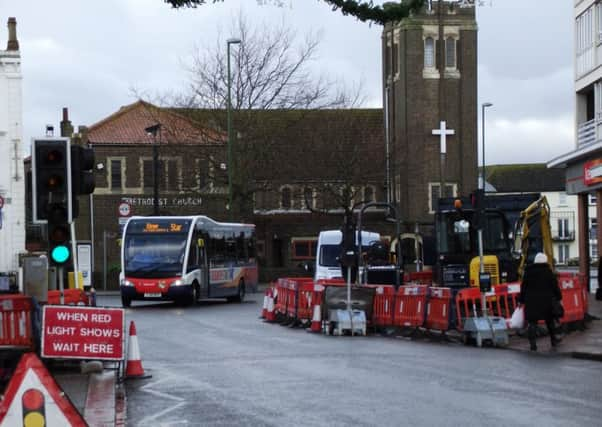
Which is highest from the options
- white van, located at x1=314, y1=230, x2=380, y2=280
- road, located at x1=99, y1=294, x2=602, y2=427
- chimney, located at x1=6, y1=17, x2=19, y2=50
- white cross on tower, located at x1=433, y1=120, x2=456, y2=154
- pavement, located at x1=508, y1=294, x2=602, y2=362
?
chimney, located at x1=6, y1=17, x2=19, y2=50

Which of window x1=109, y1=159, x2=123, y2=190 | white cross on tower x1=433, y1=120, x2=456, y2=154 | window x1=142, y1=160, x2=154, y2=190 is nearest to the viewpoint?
window x1=142, y1=160, x2=154, y2=190

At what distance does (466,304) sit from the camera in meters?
23.2

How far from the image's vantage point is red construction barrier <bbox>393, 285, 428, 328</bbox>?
2364cm

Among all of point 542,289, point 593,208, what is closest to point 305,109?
point 542,289

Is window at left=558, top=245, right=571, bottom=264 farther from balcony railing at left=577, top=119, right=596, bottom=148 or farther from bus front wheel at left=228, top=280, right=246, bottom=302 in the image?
bus front wheel at left=228, top=280, right=246, bottom=302

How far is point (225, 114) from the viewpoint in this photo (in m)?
57.0

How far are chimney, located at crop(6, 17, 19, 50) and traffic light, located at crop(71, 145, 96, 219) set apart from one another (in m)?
45.0

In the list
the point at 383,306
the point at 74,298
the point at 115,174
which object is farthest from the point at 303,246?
the point at 74,298

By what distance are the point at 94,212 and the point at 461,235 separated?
1781 inches

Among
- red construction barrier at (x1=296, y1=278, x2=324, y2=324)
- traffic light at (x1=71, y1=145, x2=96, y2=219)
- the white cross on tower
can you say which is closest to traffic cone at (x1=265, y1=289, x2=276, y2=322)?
red construction barrier at (x1=296, y1=278, x2=324, y2=324)

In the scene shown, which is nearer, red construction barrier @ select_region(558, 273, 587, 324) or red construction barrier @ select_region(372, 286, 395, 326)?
red construction barrier @ select_region(558, 273, 587, 324)

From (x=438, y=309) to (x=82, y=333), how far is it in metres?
9.27

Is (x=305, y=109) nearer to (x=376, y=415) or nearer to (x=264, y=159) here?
(x=264, y=159)

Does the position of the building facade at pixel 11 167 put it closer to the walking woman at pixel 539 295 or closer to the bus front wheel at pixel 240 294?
the bus front wheel at pixel 240 294
